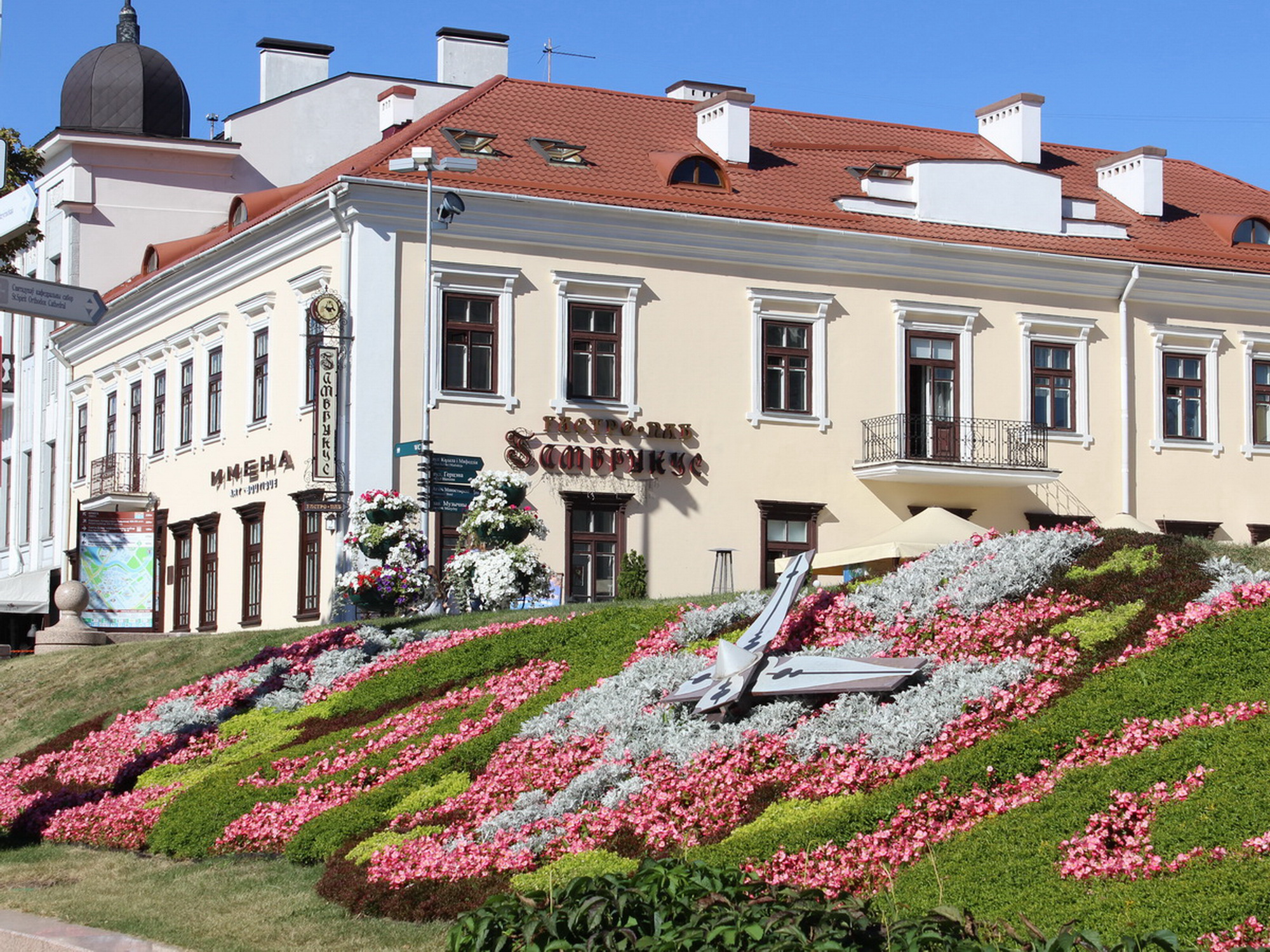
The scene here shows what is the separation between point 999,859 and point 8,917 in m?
6.05

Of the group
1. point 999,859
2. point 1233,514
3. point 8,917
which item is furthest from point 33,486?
point 999,859

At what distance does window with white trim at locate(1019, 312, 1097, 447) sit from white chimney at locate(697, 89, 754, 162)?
6359mm

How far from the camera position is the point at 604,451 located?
3269 cm

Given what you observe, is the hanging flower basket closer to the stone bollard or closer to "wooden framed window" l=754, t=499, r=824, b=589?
the stone bollard

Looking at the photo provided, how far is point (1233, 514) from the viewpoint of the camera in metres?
37.4

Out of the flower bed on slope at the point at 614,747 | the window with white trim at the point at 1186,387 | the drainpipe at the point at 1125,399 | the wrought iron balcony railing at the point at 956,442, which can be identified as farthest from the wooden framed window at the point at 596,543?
the flower bed on slope at the point at 614,747

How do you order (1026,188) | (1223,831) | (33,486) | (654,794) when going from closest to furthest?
(1223,831)
(654,794)
(1026,188)
(33,486)

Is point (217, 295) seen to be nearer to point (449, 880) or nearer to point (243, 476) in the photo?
point (243, 476)

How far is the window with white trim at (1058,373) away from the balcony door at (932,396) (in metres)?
1.49

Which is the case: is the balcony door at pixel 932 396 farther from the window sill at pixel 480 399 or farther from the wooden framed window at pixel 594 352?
the window sill at pixel 480 399

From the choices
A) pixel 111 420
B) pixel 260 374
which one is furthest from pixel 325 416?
pixel 111 420

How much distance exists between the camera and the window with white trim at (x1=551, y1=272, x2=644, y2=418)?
32.9 meters

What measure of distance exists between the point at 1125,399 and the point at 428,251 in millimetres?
14674

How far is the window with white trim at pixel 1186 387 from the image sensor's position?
37.1 metres
